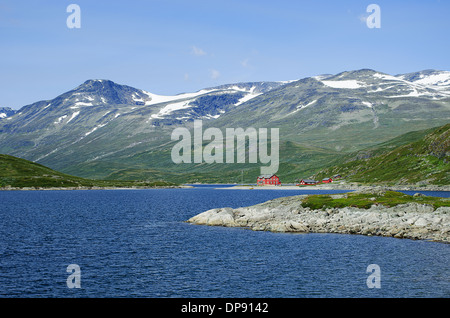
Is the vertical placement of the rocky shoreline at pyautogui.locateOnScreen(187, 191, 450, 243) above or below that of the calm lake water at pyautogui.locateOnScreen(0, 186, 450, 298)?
above

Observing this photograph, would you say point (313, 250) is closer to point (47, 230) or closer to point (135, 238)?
point (135, 238)

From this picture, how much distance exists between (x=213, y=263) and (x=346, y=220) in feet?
127

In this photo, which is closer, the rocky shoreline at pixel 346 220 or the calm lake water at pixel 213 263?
the calm lake water at pixel 213 263

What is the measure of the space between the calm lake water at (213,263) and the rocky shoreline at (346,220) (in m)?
4.51

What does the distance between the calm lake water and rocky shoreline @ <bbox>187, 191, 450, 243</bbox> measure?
14.8 ft

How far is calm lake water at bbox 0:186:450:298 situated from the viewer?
154 feet

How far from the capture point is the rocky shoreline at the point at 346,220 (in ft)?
258

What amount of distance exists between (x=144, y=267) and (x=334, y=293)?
24930 mm

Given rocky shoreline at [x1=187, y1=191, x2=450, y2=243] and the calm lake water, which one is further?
rocky shoreline at [x1=187, y1=191, x2=450, y2=243]

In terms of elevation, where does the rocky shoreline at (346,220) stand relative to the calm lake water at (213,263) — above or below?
above
